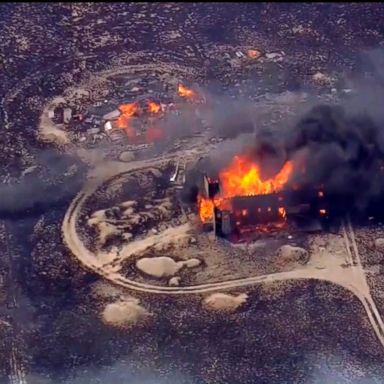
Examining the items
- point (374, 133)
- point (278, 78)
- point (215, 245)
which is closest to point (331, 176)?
point (374, 133)

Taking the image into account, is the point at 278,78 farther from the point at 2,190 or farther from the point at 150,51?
the point at 2,190

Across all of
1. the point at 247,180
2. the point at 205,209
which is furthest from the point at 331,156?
the point at 205,209

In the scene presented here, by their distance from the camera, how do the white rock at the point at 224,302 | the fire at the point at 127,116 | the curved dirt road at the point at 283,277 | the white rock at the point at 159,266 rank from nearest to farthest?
the white rock at the point at 224,302, the curved dirt road at the point at 283,277, the white rock at the point at 159,266, the fire at the point at 127,116

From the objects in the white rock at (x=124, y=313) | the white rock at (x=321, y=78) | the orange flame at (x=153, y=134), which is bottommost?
the white rock at (x=124, y=313)

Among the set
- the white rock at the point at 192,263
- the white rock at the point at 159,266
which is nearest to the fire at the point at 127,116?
the white rock at the point at 159,266

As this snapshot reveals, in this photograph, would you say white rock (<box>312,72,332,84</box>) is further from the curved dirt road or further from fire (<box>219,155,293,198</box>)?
the curved dirt road

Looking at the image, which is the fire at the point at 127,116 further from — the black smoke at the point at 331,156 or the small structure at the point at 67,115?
the black smoke at the point at 331,156

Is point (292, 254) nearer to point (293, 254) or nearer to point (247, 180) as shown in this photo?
point (293, 254)
